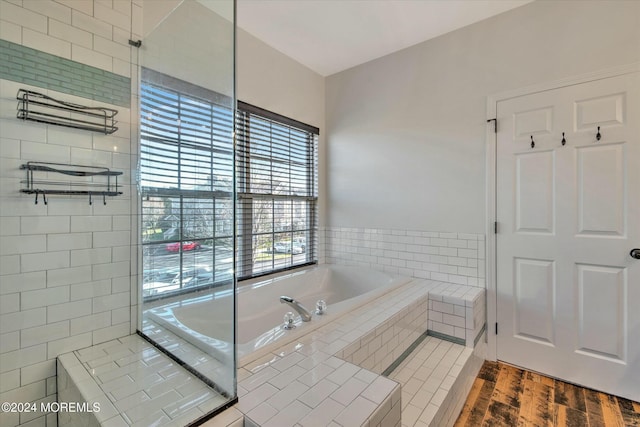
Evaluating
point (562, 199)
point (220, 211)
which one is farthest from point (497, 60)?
point (220, 211)

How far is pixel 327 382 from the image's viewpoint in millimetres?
1132

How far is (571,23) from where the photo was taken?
1996mm

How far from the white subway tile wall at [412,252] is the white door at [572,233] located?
7.9 inches

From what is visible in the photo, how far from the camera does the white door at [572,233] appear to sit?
72.3 inches

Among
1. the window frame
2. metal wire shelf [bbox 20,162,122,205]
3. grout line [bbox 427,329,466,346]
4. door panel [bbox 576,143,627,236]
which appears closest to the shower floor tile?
the window frame

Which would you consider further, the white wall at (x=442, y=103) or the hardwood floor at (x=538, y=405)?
the white wall at (x=442, y=103)

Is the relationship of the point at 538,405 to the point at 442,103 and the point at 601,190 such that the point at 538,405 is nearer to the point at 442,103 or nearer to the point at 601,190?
the point at 601,190

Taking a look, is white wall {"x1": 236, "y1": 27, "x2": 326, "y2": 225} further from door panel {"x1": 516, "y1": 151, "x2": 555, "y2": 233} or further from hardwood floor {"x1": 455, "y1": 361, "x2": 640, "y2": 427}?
hardwood floor {"x1": 455, "y1": 361, "x2": 640, "y2": 427}

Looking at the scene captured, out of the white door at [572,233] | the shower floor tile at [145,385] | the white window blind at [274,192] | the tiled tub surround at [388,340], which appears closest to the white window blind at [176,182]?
the shower floor tile at [145,385]

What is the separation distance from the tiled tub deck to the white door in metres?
0.50

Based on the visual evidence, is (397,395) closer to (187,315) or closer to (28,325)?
(187,315)

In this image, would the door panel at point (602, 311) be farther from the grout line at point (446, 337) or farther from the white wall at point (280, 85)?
the white wall at point (280, 85)

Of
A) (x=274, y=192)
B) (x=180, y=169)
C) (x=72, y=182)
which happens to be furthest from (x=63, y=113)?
(x=274, y=192)

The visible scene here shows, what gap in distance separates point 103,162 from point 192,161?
45 cm
